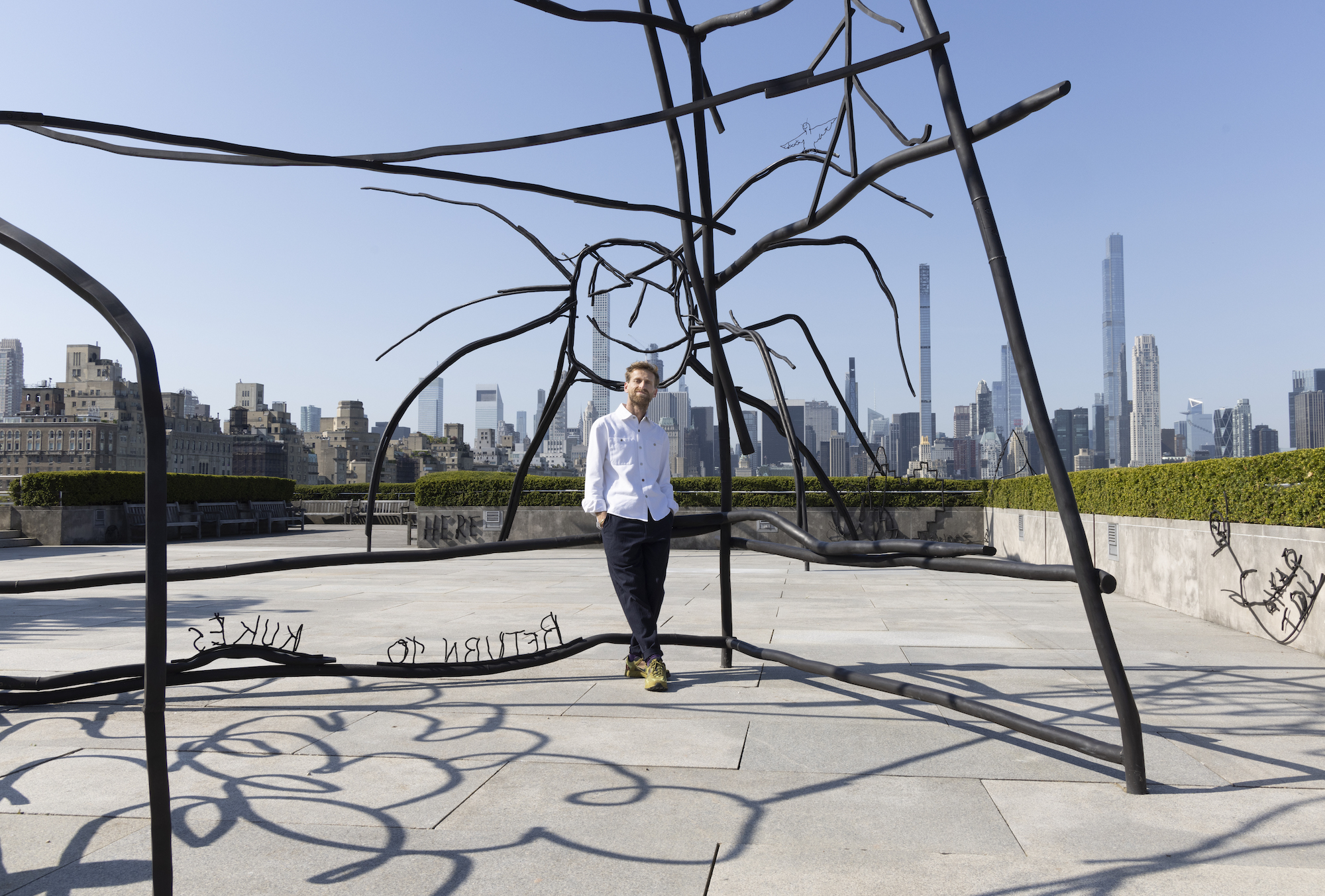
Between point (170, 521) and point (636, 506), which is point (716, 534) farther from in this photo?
point (170, 521)

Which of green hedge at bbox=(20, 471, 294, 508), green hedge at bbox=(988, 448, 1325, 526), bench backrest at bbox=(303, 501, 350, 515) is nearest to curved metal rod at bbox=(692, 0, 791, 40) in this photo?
green hedge at bbox=(988, 448, 1325, 526)

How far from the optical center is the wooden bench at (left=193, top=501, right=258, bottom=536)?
23578 mm

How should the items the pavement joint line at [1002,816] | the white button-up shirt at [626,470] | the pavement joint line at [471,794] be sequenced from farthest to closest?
the white button-up shirt at [626,470] < the pavement joint line at [471,794] < the pavement joint line at [1002,816]

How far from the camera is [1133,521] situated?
9.58 m

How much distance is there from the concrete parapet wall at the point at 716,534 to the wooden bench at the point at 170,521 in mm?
5940

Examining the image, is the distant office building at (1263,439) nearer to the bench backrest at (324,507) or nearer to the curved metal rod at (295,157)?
the bench backrest at (324,507)

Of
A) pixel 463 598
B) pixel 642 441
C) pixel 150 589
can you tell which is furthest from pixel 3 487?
pixel 150 589

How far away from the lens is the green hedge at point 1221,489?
595 centimetres

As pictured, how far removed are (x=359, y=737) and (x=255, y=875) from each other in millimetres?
1404

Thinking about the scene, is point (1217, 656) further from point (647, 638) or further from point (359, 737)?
point (359, 737)

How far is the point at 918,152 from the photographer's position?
3.43 m

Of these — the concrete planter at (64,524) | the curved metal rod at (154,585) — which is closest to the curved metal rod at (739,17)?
the curved metal rod at (154,585)

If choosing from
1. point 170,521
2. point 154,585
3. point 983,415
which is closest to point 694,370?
point 154,585

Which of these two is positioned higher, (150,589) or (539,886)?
(150,589)
